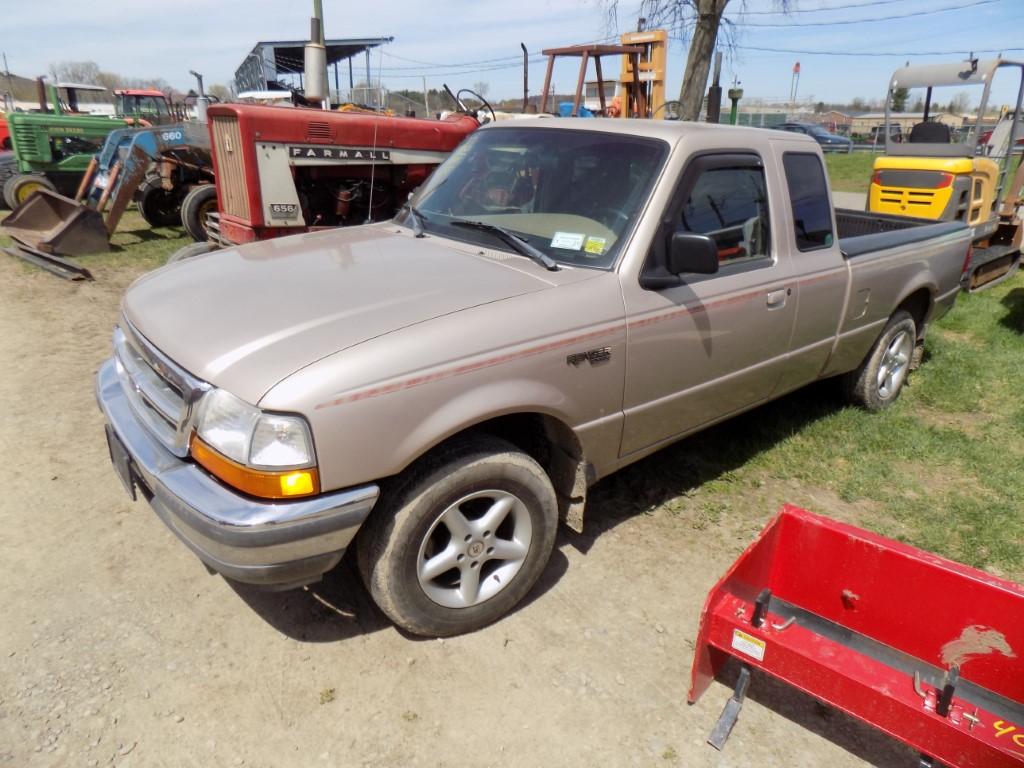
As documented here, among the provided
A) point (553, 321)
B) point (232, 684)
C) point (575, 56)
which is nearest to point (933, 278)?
point (553, 321)

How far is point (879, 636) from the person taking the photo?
8.91 ft

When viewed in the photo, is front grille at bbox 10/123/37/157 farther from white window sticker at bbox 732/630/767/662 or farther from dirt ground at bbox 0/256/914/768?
white window sticker at bbox 732/630/767/662

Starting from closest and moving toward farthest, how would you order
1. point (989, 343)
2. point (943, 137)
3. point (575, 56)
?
point (989, 343)
point (943, 137)
point (575, 56)

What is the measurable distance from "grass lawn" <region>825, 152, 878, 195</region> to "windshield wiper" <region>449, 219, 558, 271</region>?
16041 millimetres

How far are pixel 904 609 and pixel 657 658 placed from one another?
932mm

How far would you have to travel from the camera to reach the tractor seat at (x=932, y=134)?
8758 millimetres

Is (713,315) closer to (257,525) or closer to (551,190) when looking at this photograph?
(551,190)

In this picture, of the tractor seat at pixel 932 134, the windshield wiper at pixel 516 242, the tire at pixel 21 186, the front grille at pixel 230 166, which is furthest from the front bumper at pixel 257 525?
the tire at pixel 21 186

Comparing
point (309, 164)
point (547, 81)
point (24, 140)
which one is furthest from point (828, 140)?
point (24, 140)

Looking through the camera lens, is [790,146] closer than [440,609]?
No

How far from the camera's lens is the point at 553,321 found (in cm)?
270

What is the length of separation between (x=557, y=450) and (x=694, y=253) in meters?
1.00

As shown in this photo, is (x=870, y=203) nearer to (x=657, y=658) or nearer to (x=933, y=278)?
(x=933, y=278)

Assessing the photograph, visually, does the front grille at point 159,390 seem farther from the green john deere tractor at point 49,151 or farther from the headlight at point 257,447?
the green john deere tractor at point 49,151
